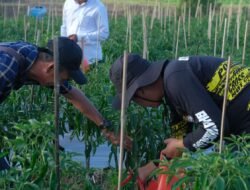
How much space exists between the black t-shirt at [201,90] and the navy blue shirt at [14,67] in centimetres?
73

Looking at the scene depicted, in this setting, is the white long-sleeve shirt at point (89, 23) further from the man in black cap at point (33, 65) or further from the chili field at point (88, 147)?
the man in black cap at point (33, 65)

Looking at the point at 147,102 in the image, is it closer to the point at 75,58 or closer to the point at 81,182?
the point at 75,58

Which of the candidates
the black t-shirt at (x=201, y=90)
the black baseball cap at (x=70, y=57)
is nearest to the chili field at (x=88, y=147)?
the black t-shirt at (x=201, y=90)

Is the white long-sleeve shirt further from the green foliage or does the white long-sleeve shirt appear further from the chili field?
the green foliage

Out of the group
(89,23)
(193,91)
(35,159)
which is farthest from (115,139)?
(89,23)

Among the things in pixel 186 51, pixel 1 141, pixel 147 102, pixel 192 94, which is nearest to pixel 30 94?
pixel 1 141

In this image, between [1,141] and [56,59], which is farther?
[1,141]

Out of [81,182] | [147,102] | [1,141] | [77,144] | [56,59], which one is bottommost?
[77,144]

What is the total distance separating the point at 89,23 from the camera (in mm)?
6676

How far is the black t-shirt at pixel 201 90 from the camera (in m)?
3.08

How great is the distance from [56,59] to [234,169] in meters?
1.00

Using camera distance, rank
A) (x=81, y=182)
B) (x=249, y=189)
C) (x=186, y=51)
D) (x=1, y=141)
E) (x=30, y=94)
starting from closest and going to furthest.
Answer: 1. (x=249, y=189)
2. (x=1, y=141)
3. (x=81, y=182)
4. (x=30, y=94)
5. (x=186, y=51)

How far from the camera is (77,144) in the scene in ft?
18.3

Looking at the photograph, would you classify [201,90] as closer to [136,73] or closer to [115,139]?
[136,73]
